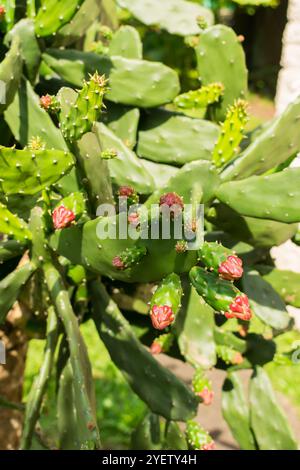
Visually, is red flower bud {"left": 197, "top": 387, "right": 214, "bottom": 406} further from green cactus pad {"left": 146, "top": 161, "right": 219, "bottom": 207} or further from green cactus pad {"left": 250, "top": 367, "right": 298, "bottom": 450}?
green cactus pad {"left": 146, "top": 161, "right": 219, "bottom": 207}

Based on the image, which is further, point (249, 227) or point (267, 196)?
point (249, 227)

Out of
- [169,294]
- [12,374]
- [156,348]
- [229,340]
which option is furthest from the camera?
[12,374]

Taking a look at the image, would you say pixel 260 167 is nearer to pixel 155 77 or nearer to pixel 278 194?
pixel 278 194

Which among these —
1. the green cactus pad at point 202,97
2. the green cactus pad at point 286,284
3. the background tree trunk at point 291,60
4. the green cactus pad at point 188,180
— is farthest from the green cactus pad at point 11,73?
the background tree trunk at point 291,60

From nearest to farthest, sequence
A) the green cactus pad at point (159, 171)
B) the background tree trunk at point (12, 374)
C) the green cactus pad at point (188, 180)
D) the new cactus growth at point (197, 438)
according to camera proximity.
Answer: the green cactus pad at point (188, 180)
the new cactus growth at point (197, 438)
the green cactus pad at point (159, 171)
the background tree trunk at point (12, 374)

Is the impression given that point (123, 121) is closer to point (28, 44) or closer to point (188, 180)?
point (28, 44)

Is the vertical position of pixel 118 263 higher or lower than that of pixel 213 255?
lower

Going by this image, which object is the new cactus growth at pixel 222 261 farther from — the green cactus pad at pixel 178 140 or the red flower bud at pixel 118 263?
the green cactus pad at pixel 178 140

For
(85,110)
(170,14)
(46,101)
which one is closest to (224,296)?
(85,110)
